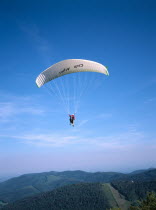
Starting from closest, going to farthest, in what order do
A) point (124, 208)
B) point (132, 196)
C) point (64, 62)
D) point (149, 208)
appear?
point (64, 62) < point (149, 208) < point (124, 208) < point (132, 196)

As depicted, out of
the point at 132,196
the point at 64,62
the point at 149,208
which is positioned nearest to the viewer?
the point at 64,62

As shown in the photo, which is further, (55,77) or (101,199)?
(101,199)

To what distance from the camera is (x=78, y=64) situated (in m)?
27.2

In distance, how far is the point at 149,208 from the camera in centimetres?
2967

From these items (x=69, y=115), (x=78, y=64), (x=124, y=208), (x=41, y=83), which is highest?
(x=78, y=64)

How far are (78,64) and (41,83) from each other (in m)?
5.44

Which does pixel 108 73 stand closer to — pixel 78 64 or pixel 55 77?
pixel 78 64

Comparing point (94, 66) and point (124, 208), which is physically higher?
point (94, 66)

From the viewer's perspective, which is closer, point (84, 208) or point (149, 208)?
point (149, 208)

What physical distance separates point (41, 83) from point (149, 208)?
22952 mm

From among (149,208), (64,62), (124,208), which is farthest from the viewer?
(124,208)

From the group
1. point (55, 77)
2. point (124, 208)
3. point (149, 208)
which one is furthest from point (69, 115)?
point (124, 208)

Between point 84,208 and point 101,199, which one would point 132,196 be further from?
point 84,208

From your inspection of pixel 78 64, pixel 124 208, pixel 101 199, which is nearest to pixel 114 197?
pixel 101 199
